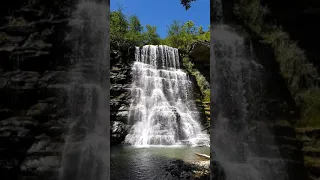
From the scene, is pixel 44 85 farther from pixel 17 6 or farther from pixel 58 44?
pixel 17 6

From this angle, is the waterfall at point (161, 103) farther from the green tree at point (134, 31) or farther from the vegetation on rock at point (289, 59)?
the vegetation on rock at point (289, 59)

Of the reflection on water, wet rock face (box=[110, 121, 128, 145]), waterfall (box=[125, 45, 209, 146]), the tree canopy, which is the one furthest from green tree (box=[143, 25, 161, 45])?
the reflection on water

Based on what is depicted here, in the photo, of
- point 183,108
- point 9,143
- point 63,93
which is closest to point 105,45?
point 63,93

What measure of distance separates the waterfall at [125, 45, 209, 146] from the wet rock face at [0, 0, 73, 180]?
385 inches

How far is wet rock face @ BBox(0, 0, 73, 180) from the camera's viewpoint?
2.55 meters

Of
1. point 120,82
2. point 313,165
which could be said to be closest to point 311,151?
point 313,165

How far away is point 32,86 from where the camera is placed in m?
2.64

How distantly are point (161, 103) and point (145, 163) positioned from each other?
6.61 m

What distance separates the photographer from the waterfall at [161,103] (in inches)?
502

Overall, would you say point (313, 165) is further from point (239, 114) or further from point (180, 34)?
point (180, 34)

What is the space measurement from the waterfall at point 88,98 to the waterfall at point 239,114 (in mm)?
1186

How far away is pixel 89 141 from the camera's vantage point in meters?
2.62

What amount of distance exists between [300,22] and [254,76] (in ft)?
2.21

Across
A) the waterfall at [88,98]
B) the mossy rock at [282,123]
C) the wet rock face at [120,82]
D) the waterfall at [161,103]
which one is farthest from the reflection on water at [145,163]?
the mossy rock at [282,123]
